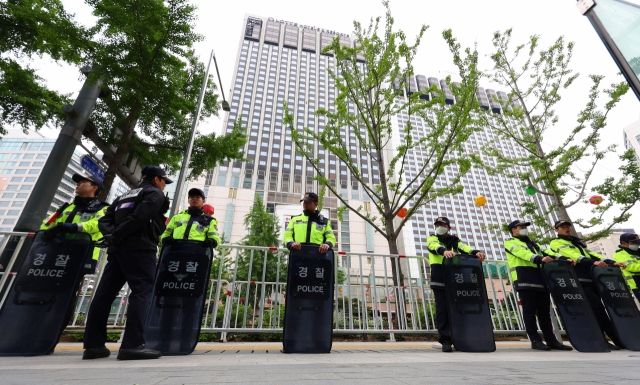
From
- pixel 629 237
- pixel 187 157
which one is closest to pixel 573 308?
pixel 629 237

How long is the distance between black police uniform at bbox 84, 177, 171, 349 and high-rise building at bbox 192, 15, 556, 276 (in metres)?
33.3

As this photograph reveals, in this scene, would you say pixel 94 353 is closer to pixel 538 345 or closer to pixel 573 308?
pixel 538 345

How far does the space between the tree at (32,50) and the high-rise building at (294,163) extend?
96.5 feet

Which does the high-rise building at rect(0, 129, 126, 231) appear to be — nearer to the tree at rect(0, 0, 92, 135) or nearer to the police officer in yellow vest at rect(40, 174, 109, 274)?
the tree at rect(0, 0, 92, 135)

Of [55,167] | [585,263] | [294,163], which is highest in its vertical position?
[294,163]

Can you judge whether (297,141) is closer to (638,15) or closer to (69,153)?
(69,153)

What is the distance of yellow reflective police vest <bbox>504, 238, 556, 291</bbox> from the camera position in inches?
172

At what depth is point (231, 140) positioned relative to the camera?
8.27 meters

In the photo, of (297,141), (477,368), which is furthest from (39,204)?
(477,368)

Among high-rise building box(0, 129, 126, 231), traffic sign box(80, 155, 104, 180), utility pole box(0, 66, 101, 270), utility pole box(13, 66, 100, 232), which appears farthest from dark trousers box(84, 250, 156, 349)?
high-rise building box(0, 129, 126, 231)

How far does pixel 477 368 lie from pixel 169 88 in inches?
288

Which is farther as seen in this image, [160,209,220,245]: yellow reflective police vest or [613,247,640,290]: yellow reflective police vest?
[613,247,640,290]: yellow reflective police vest

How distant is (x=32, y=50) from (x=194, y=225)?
6730mm

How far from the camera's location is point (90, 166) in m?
5.94
